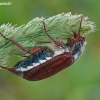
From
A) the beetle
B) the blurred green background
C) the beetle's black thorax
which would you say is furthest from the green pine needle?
the blurred green background

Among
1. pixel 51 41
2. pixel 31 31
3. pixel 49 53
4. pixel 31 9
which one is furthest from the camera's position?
pixel 31 9

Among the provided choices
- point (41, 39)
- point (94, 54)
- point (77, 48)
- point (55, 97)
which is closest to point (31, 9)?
point (94, 54)

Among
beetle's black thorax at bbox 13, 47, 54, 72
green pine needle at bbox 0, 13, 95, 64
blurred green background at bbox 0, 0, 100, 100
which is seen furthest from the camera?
blurred green background at bbox 0, 0, 100, 100

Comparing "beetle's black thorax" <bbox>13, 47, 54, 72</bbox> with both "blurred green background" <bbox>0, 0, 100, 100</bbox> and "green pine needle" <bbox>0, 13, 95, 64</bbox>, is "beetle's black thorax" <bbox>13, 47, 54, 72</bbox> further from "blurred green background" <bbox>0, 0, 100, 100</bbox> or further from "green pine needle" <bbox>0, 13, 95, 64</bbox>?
"blurred green background" <bbox>0, 0, 100, 100</bbox>

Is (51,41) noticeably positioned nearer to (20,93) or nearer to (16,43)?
(16,43)

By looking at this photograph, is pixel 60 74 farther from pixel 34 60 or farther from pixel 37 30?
pixel 37 30

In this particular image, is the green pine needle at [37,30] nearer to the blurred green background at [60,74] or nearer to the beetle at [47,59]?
the beetle at [47,59]
